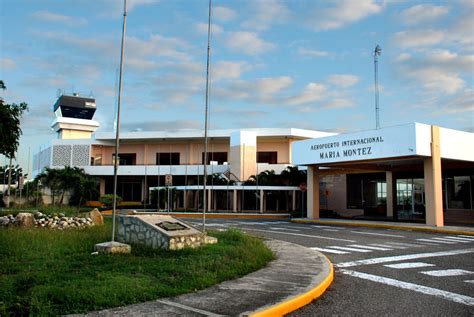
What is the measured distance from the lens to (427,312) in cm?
684

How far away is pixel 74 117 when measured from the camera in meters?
68.2

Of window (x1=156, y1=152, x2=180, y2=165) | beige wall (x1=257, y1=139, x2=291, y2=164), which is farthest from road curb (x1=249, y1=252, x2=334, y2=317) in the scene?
window (x1=156, y1=152, x2=180, y2=165)

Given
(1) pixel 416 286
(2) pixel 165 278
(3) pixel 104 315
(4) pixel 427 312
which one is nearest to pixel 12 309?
(3) pixel 104 315

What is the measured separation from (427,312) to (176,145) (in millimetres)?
52287

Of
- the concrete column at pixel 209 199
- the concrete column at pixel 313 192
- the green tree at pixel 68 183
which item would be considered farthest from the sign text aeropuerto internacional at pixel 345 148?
the green tree at pixel 68 183

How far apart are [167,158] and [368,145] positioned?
3703cm

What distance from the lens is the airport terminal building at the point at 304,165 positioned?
24.1 metres

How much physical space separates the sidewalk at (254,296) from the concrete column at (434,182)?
51.2 ft

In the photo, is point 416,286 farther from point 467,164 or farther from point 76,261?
point 467,164

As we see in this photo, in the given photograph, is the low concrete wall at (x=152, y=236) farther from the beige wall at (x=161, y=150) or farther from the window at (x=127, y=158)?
the window at (x=127, y=158)

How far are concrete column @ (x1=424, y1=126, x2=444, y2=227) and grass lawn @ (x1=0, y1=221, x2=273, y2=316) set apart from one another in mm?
14585

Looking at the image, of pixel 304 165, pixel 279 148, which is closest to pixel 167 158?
pixel 279 148

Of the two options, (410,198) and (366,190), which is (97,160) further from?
(410,198)

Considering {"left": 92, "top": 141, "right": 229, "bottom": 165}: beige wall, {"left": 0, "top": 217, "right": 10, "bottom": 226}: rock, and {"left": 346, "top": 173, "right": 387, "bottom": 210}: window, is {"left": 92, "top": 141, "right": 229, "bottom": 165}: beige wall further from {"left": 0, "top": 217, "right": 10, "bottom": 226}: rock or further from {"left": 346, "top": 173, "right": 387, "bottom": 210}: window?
{"left": 0, "top": 217, "right": 10, "bottom": 226}: rock
